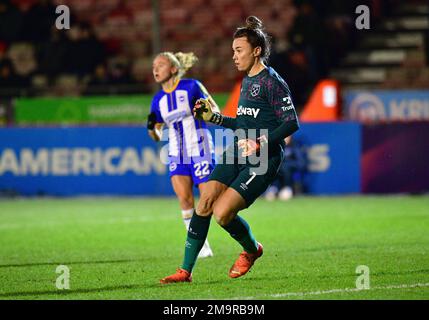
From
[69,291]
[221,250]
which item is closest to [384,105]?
[221,250]

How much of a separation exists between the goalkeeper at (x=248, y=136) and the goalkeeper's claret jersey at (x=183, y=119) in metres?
2.03

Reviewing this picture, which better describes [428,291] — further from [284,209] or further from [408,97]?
[408,97]

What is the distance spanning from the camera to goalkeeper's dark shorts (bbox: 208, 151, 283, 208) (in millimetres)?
7973

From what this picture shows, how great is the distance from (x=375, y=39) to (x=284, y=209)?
853 cm

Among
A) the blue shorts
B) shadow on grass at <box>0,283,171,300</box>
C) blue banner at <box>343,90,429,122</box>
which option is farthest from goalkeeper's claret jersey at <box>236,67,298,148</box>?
blue banner at <box>343,90,429,122</box>

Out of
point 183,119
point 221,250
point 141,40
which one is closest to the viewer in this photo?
point 183,119

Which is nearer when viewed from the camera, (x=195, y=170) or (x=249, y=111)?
(x=249, y=111)

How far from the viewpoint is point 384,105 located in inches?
752

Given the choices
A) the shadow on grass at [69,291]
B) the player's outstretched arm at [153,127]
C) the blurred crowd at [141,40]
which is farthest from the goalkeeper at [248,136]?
the blurred crowd at [141,40]

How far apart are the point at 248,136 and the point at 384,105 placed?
1146 cm


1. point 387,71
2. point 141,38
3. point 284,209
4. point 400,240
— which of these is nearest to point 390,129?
point 284,209

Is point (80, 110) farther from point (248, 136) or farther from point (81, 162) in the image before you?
point (248, 136)

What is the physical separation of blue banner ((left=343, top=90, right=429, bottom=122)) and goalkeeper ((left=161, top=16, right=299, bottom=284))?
11101 millimetres

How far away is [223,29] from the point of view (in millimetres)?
24547
